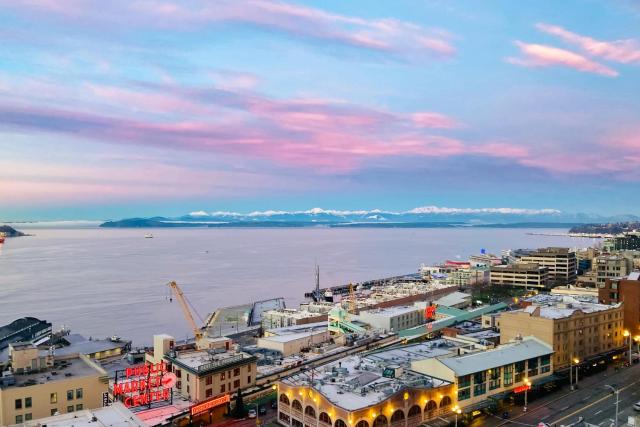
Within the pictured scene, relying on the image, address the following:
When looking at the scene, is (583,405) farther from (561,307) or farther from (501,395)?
(561,307)

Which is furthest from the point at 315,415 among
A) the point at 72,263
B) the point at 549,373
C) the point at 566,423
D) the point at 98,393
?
the point at 72,263

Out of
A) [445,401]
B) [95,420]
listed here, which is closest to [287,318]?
[445,401]

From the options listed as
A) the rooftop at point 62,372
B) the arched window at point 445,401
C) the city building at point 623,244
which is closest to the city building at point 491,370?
the arched window at point 445,401

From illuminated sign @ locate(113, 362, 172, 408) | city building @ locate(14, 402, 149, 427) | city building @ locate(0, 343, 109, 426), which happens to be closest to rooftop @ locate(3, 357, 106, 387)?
city building @ locate(0, 343, 109, 426)

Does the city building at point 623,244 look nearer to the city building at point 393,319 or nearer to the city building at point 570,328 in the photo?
the city building at point 393,319

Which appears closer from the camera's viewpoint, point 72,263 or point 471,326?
point 471,326

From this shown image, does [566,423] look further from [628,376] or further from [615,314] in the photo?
[615,314]
